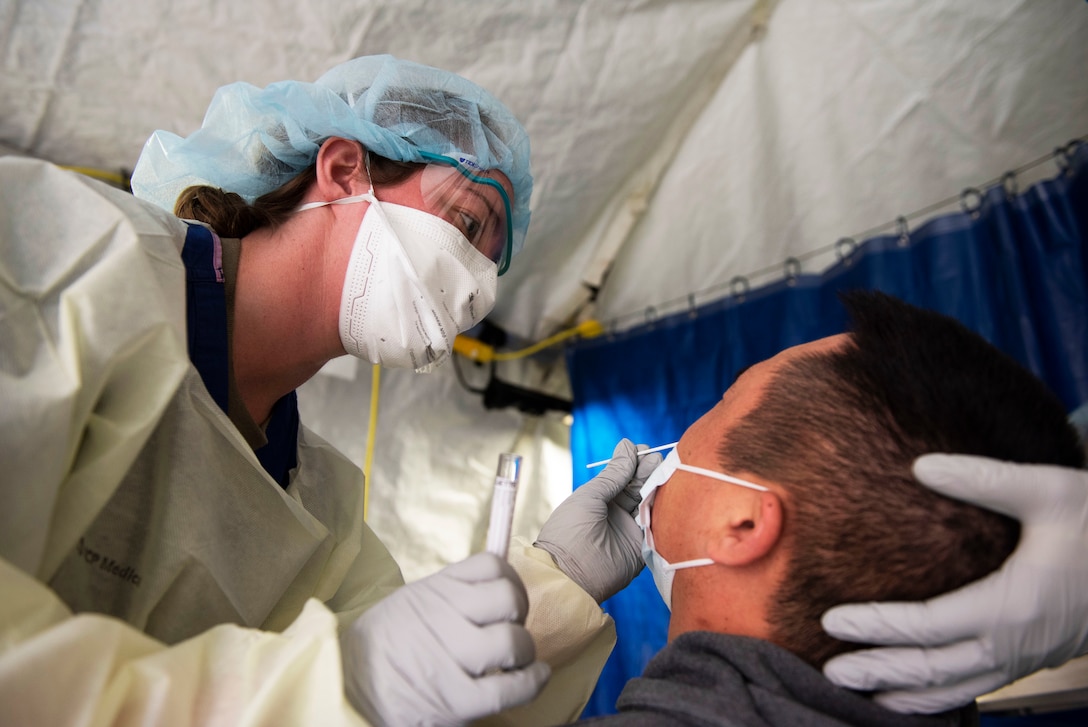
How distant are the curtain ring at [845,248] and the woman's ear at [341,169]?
1095 millimetres

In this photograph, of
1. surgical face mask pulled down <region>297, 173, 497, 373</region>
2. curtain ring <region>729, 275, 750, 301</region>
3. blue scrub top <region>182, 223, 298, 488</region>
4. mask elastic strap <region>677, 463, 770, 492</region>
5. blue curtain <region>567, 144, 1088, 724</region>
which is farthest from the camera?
curtain ring <region>729, 275, 750, 301</region>

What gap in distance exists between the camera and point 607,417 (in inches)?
80.7

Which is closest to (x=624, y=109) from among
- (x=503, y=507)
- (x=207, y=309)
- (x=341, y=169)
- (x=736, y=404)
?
(x=341, y=169)

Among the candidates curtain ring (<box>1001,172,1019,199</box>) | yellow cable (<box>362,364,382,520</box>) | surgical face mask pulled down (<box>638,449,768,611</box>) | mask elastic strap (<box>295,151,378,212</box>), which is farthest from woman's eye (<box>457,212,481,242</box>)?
curtain ring (<box>1001,172,1019,199</box>)

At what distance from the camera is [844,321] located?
1.49 meters

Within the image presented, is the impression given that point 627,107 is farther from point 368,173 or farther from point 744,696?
point 744,696

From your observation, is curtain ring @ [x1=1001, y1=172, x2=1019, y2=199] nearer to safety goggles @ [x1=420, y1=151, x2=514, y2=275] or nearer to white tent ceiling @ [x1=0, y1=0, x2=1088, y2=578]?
white tent ceiling @ [x1=0, y1=0, x2=1088, y2=578]

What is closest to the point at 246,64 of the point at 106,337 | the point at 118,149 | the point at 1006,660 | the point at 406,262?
the point at 118,149

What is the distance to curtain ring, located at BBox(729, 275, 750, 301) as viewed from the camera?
174cm

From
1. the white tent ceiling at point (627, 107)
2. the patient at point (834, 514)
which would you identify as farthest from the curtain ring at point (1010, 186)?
the patient at point (834, 514)

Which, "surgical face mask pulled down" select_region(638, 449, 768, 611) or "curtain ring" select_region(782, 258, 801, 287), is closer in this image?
"surgical face mask pulled down" select_region(638, 449, 768, 611)

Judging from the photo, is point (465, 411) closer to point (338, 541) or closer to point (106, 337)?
point (338, 541)

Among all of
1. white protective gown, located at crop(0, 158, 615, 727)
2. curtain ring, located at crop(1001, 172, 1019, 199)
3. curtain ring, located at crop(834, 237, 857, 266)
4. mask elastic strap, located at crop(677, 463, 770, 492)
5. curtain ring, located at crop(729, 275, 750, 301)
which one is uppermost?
curtain ring, located at crop(1001, 172, 1019, 199)

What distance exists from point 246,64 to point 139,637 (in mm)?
1293
